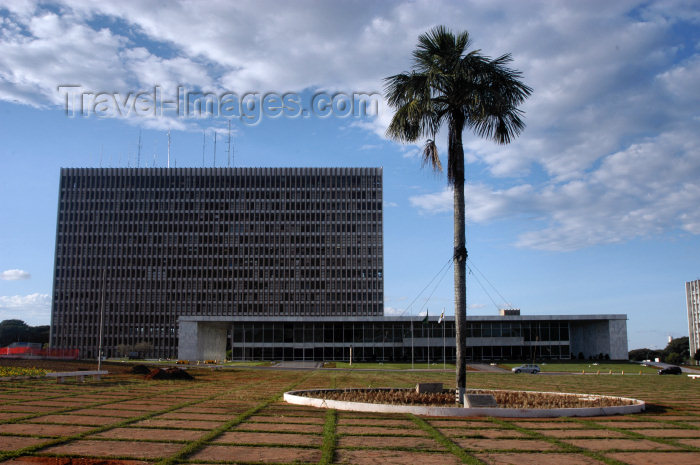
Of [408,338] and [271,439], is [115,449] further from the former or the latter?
[408,338]

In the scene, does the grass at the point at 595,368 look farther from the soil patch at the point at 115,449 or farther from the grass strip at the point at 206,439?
the soil patch at the point at 115,449

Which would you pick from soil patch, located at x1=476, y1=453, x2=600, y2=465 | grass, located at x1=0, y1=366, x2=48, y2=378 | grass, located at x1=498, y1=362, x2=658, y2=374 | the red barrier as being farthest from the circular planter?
the red barrier

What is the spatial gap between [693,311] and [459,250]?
13630 cm

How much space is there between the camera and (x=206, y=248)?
142500 mm

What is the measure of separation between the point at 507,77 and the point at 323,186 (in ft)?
402

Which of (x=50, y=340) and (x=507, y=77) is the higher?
(x=507, y=77)

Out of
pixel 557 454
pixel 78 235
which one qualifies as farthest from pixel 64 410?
pixel 78 235

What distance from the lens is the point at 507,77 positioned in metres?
21.5

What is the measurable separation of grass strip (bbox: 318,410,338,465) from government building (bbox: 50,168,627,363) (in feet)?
398

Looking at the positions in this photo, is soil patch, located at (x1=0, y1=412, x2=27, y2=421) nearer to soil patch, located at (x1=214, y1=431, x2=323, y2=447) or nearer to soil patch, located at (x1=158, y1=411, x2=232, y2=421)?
soil patch, located at (x1=158, y1=411, x2=232, y2=421)

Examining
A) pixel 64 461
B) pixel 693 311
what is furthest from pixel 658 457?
pixel 693 311

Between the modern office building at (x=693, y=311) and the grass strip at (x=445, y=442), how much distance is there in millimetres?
135218

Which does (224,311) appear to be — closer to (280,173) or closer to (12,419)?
(280,173)

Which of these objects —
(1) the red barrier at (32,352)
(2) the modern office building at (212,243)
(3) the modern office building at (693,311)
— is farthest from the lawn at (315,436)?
(3) the modern office building at (693,311)
